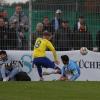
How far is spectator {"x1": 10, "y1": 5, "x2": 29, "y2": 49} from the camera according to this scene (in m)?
20.1

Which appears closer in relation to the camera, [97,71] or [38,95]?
[38,95]

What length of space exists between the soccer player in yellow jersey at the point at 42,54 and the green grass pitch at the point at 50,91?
428 cm

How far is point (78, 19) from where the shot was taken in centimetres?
2009

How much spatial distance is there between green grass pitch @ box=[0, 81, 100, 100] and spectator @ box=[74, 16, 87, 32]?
4.82 metres

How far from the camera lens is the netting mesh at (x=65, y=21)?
20109 mm

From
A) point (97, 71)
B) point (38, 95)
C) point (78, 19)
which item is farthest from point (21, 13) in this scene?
point (38, 95)

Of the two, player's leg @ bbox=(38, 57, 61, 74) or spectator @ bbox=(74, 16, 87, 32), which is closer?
player's leg @ bbox=(38, 57, 61, 74)

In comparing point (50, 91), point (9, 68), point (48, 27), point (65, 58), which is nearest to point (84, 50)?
point (65, 58)

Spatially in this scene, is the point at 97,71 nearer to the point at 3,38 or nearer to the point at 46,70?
the point at 46,70

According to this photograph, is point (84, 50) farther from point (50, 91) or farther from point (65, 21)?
point (50, 91)

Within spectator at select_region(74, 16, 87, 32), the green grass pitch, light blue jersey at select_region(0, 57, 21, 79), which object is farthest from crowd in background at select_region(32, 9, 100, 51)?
the green grass pitch

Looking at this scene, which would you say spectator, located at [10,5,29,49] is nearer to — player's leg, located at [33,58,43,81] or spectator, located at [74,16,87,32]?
player's leg, located at [33,58,43,81]

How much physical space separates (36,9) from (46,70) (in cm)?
216

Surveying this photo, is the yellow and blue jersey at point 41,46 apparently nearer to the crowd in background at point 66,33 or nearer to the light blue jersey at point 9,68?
the crowd in background at point 66,33
